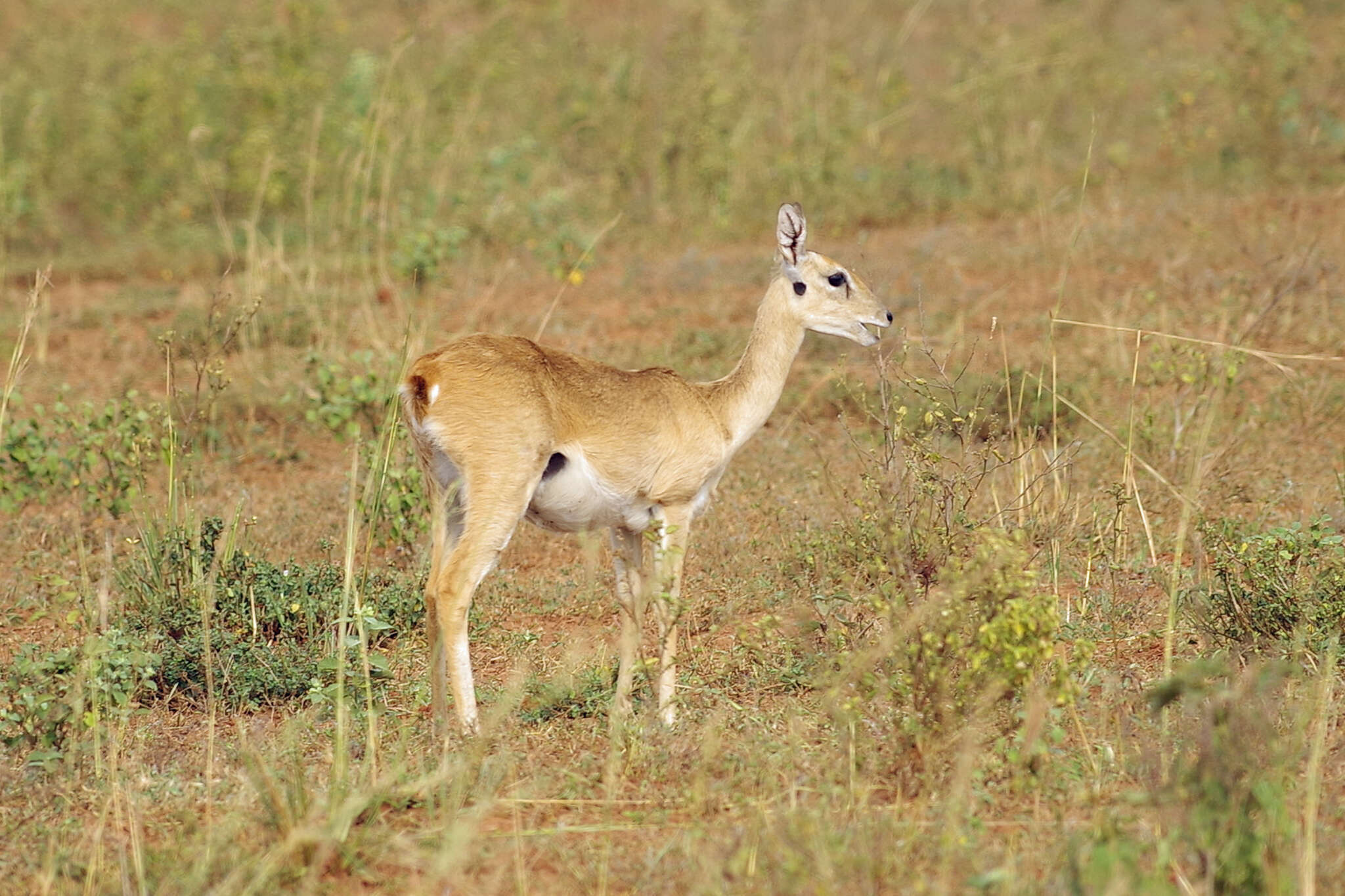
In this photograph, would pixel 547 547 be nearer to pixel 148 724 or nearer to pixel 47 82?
pixel 148 724

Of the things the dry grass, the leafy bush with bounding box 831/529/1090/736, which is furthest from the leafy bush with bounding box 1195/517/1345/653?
the leafy bush with bounding box 831/529/1090/736

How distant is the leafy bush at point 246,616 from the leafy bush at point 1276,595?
9.27 ft

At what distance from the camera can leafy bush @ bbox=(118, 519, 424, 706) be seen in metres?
5.21

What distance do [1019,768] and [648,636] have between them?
2.05 metres

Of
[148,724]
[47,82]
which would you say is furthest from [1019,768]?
[47,82]

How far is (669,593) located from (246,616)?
1611mm

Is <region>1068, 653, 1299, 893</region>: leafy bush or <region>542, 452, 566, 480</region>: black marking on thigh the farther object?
<region>542, 452, 566, 480</region>: black marking on thigh

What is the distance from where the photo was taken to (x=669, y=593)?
16.6ft

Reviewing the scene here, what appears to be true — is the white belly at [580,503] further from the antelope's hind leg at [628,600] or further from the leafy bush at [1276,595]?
the leafy bush at [1276,595]

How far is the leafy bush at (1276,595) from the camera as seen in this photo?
512 cm

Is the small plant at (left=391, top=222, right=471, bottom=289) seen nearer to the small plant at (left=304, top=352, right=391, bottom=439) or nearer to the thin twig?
the thin twig

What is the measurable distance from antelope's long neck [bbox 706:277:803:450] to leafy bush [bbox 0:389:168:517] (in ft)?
9.05

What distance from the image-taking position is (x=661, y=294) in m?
10.4

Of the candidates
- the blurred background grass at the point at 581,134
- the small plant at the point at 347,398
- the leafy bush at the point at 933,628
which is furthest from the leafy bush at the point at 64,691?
the blurred background grass at the point at 581,134
